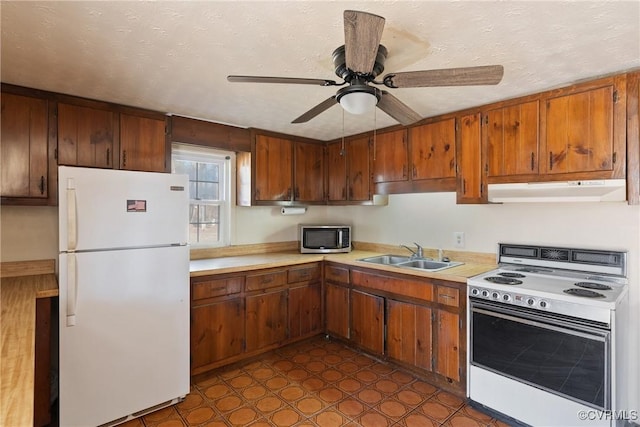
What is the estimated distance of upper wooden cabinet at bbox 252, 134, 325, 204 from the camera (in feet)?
11.3

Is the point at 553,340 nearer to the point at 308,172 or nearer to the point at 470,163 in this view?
the point at 470,163

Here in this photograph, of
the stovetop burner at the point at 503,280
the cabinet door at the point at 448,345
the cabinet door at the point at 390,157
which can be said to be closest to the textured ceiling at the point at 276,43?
the cabinet door at the point at 390,157

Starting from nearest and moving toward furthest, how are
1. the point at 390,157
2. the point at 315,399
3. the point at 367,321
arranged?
the point at 315,399 → the point at 367,321 → the point at 390,157

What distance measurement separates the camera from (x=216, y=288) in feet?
9.02

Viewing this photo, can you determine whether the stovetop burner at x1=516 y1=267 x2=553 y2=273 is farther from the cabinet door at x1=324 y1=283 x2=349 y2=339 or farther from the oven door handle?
the cabinet door at x1=324 y1=283 x2=349 y2=339

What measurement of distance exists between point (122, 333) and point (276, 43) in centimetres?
206

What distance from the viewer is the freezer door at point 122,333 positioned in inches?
77.9

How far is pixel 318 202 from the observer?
394cm

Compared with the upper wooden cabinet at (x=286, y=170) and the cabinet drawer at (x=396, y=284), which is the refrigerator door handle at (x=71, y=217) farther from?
the cabinet drawer at (x=396, y=284)

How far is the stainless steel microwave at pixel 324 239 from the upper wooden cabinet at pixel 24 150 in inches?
89.7

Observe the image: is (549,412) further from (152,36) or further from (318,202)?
(152,36)

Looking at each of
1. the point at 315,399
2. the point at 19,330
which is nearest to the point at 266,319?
the point at 315,399

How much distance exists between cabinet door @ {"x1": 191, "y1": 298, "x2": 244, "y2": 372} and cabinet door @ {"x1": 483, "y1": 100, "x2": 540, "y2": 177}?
248 cm

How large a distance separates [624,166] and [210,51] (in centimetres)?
255
